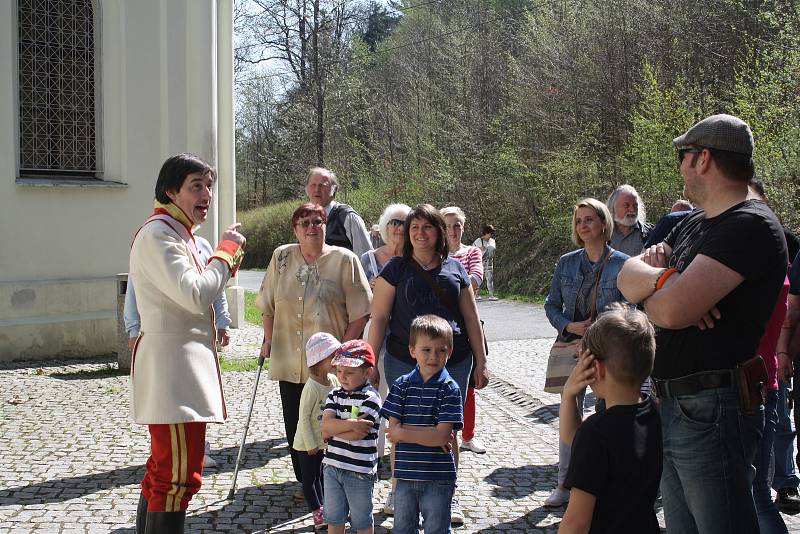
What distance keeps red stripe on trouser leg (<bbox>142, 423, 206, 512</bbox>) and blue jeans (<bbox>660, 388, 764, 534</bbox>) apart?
2249 mm

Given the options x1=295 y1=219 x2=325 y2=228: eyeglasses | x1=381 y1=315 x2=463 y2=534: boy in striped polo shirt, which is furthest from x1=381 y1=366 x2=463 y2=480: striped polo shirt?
x1=295 y1=219 x2=325 y2=228: eyeglasses

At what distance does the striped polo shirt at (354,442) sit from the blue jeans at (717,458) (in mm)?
1753

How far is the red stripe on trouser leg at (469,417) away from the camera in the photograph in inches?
272

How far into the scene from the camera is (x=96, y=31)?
12.3 m

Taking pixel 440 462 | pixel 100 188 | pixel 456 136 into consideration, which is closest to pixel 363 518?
pixel 440 462

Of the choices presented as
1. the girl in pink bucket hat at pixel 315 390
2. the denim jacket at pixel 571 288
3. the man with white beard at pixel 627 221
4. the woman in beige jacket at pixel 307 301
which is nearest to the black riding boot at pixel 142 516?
the girl in pink bucket hat at pixel 315 390

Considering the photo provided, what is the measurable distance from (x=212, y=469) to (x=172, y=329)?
2.67 m

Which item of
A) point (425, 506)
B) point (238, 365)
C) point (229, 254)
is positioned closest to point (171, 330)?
point (229, 254)

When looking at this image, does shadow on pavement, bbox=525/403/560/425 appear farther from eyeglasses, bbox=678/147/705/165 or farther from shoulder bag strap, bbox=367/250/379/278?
eyeglasses, bbox=678/147/705/165

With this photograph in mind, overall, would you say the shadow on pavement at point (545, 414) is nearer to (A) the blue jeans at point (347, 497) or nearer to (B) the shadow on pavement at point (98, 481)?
(B) the shadow on pavement at point (98, 481)

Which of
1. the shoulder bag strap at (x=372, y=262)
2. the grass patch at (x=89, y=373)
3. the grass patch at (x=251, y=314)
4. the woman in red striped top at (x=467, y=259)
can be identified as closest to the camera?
the shoulder bag strap at (x=372, y=262)

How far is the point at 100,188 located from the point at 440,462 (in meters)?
9.12

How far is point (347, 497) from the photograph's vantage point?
15.0ft

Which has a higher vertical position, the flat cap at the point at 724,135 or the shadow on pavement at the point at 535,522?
the flat cap at the point at 724,135
